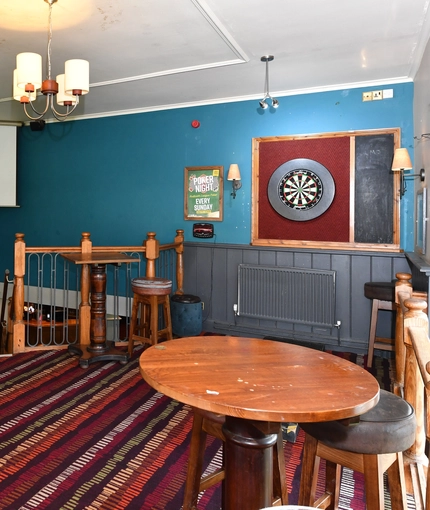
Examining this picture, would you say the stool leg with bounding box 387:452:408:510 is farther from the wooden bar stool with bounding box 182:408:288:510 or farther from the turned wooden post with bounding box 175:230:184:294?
the turned wooden post with bounding box 175:230:184:294

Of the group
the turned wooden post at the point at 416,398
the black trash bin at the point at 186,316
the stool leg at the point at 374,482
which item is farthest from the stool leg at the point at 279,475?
the black trash bin at the point at 186,316

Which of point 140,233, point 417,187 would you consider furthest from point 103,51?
point 417,187

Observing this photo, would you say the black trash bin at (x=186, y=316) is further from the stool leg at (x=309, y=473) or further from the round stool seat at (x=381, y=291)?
the stool leg at (x=309, y=473)

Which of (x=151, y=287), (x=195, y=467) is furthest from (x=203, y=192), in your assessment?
(x=195, y=467)

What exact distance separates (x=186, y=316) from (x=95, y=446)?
224 centimetres

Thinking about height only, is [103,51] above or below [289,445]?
above

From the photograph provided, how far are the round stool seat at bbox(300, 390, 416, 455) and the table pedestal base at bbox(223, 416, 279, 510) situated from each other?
0.21 meters

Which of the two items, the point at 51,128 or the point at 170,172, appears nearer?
the point at 170,172

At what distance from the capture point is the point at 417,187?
3971 mm

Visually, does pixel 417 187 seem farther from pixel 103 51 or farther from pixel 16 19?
pixel 16 19

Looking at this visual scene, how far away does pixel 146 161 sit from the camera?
214 inches

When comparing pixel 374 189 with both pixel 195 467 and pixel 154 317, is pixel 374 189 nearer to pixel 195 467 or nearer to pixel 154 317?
pixel 154 317

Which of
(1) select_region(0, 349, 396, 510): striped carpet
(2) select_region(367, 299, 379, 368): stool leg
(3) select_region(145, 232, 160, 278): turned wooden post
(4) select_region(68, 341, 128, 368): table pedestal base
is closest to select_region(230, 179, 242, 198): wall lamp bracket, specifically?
(3) select_region(145, 232, 160, 278): turned wooden post

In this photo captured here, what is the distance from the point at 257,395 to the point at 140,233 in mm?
4508
